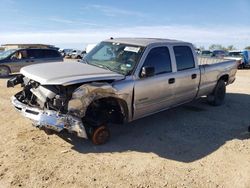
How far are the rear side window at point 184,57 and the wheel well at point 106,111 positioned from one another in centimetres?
189

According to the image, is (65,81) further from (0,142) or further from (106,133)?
(0,142)

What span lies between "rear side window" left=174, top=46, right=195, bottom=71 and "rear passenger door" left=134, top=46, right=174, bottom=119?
344 mm

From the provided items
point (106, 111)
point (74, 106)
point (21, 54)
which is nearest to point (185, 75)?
point (106, 111)

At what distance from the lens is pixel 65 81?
430cm

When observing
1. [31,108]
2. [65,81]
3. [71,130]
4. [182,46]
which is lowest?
[71,130]

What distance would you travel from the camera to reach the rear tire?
26.7 feet

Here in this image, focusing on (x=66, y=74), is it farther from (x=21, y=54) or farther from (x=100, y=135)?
(x=21, y=54)

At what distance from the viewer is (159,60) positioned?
580 centimetres

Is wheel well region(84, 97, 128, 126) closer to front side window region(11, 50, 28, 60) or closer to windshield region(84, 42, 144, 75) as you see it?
windshield region(84, 42, 144, 75)

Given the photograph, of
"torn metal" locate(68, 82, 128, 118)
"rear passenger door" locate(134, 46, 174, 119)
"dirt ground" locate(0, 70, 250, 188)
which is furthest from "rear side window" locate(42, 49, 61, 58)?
"torn metal" locate(68, 82, 128, 118)

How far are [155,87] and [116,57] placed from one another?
1.04 metres

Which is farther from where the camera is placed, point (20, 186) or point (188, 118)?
point (188, 118)

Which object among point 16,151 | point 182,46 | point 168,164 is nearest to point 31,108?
point 16,151

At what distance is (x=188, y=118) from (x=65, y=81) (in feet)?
12.2
